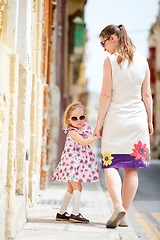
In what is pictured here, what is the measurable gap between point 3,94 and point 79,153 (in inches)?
56.3

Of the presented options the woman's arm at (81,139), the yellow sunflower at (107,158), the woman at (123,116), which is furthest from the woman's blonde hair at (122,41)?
the yellow sunflower at (107,158)

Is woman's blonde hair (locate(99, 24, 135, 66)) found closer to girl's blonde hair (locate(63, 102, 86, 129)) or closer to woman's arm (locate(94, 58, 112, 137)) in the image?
woman's arm (locate(94, 58, 112, 137))

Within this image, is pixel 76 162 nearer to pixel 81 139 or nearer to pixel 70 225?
pixel 81 139

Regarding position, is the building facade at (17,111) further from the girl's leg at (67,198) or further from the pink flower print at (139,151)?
the pink flower print at (139,151)

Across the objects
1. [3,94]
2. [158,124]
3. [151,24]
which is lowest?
[158,124]

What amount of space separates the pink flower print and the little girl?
453 mm

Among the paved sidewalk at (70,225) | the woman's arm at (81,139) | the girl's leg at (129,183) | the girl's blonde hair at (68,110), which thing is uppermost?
the girl's blonde hair at (68,110)

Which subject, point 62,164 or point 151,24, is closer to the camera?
point 62,164

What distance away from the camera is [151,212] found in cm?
661

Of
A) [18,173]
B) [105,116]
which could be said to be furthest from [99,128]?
[18,173]

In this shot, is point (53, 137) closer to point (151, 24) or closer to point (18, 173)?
point (18, 173)

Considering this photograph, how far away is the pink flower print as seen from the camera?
439cm

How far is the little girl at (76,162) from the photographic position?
4.63 m

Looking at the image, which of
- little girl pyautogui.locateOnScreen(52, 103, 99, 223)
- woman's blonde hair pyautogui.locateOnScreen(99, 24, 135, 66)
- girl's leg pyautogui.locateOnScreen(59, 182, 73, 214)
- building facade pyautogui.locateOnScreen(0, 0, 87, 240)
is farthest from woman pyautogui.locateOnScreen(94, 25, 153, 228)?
building facade pyautogui.locateOnScreen(0, 0, 87, 240)
